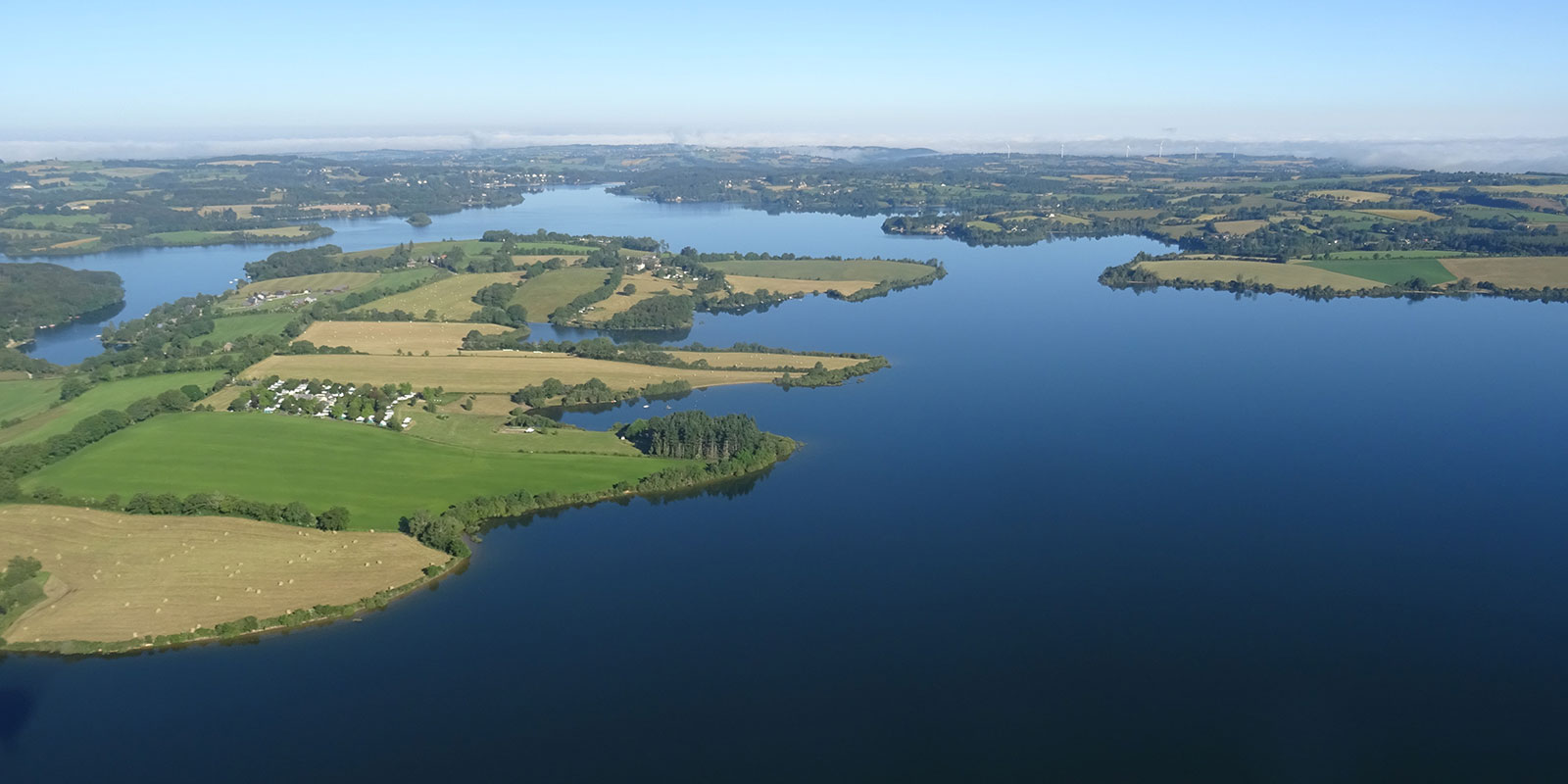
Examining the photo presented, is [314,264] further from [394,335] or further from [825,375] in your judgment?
[825,375]

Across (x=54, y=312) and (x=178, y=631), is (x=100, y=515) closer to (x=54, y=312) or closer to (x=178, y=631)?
(x=178, y=631)

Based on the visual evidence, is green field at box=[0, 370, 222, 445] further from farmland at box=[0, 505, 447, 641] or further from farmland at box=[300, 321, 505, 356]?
farmland at box=[300, 321, 505, 356]

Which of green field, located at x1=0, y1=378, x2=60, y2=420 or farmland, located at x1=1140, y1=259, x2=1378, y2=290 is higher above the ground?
farmland, located at x1=1140, y1=259, x2=1378, y2=290

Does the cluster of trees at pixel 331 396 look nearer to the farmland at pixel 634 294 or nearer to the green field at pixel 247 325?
the green field at pixel 247 325

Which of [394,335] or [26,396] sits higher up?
[394,335]

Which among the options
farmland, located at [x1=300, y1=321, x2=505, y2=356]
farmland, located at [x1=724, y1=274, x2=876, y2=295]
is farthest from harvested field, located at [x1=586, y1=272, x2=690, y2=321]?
farmland, located at [x1=300, y1=321, x2=505, y2=356]

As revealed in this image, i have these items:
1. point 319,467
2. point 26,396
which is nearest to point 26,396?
point 26,396

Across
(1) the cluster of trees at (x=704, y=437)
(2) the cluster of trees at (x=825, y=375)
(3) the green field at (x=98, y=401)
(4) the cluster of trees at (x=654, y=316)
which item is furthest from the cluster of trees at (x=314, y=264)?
(1) the cluster of trees at (x=704, y=437)
